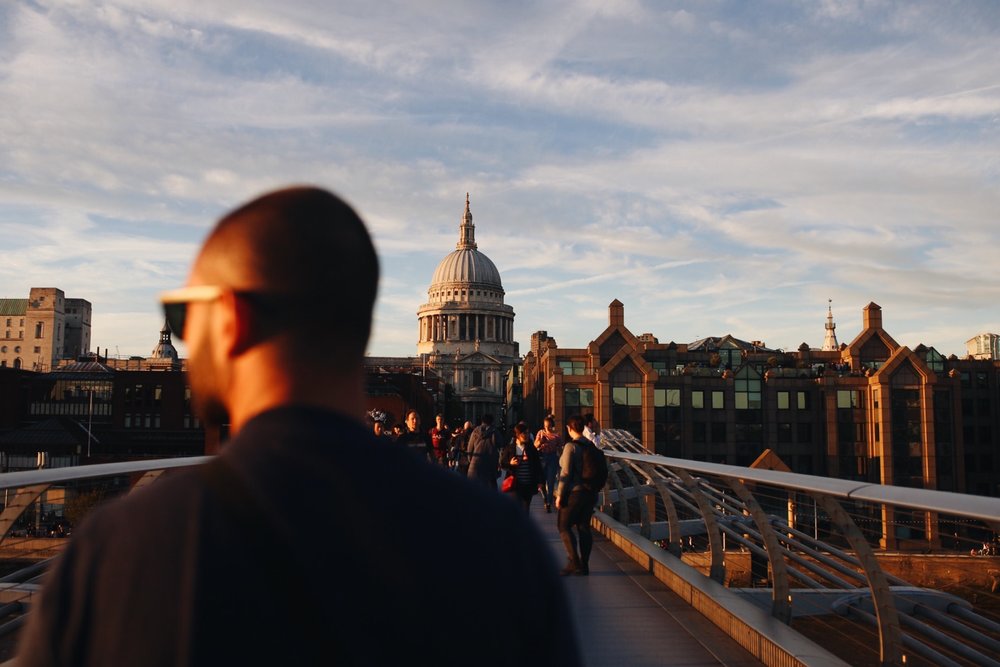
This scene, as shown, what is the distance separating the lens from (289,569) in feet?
4.62

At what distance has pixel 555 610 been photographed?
1633mm

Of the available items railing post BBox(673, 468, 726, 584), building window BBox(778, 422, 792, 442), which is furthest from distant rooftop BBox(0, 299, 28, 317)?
railing post BBox(673, 468, 726, 584)

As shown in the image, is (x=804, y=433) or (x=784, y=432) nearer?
(x=784, y=432)

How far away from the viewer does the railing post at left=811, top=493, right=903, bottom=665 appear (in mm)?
5672

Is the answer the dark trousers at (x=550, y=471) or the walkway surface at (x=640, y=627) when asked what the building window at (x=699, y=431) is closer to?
the dark trousers at (x=550, y=471)

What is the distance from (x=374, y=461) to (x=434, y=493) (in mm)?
115

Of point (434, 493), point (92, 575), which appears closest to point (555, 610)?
point (434, 493)

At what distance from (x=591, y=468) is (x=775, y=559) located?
3.64 m

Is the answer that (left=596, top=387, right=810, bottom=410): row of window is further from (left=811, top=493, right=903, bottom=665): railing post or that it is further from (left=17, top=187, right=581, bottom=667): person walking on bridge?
(left=17, top=187, right=581, bottom=667): person walking on bridge

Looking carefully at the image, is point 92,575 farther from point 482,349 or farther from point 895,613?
point 482,349

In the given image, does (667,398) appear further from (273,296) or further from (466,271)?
(466,271)

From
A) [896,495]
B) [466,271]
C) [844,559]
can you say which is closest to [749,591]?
[844,559]

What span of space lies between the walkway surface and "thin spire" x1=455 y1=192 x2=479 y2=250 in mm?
170750

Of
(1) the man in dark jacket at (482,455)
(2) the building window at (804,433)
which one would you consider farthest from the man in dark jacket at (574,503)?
(2) the building window at (804,433)
